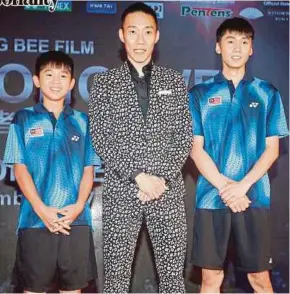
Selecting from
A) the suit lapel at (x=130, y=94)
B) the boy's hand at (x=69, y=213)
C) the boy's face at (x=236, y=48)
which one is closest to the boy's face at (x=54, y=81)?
the suit lapel at (x=130, y=94)

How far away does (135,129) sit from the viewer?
9.21ft

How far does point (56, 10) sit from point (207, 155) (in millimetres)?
1510

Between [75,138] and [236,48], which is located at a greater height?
[236,48]

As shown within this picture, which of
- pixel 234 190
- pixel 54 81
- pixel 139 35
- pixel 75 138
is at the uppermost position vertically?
pixel 139 35

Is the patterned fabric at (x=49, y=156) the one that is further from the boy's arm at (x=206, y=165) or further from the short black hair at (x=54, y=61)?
the boy's arm at (x=206, y=165)

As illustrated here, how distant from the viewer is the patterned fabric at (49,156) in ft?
9.82

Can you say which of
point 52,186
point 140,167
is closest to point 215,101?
point 140,167

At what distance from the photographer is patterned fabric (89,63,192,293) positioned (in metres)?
2.79

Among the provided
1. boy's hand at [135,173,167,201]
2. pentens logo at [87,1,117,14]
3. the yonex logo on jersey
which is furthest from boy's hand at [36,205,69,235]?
pentens logo at [87,1,117,14]

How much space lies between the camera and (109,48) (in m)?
3.76

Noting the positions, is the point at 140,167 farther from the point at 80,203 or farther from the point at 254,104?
the point at 254,104

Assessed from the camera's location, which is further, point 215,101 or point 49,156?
point 215,101

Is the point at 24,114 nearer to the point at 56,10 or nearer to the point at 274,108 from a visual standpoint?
the point at 56,10

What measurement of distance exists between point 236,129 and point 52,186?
3.57ft
